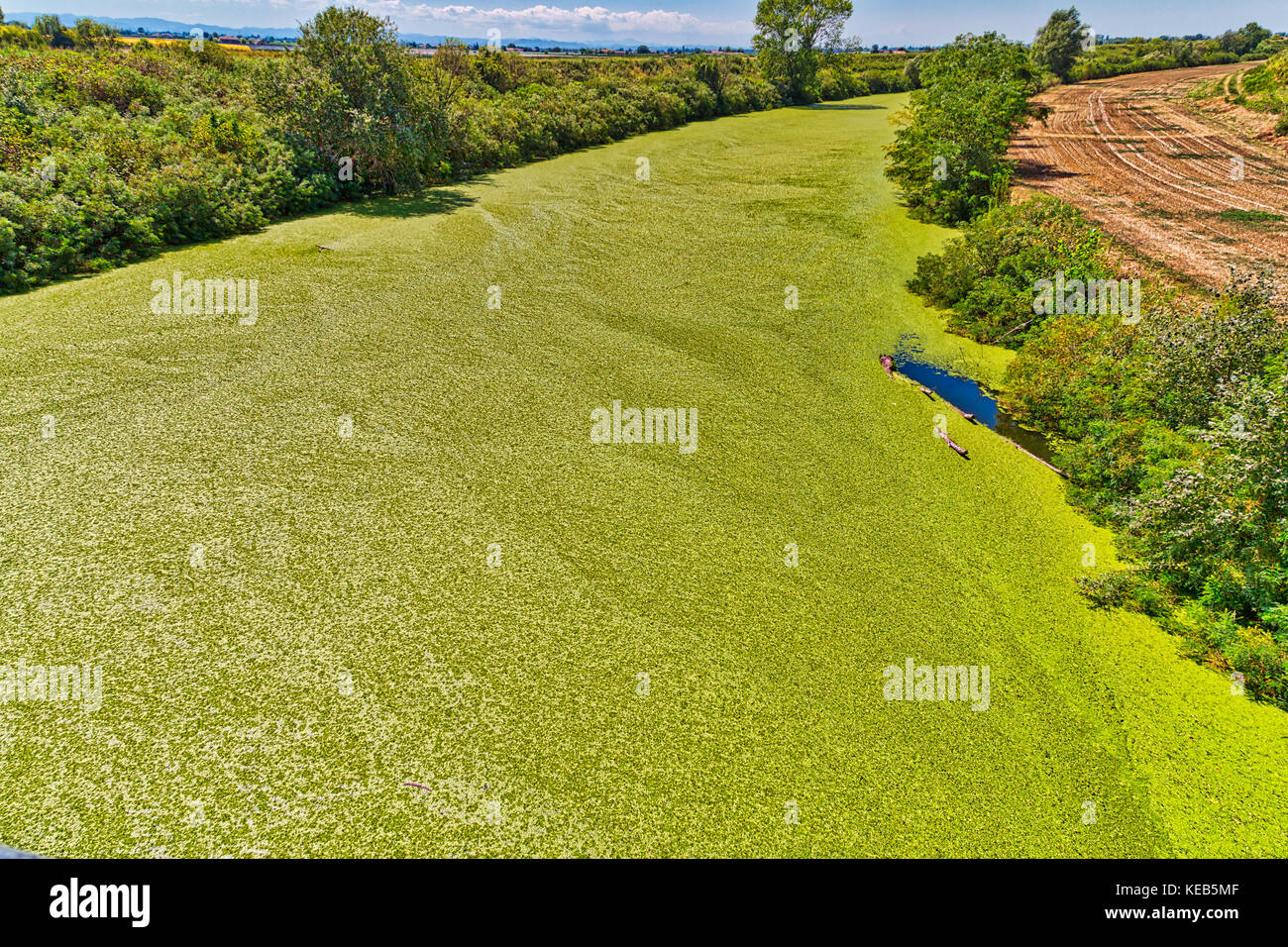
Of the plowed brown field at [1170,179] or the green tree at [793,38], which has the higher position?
the green tree at [793,38]

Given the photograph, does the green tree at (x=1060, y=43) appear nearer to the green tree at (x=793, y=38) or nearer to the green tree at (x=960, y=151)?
the green tree at (x=793, y=38)

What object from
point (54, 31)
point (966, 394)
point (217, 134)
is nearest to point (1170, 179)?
point (966, 394)

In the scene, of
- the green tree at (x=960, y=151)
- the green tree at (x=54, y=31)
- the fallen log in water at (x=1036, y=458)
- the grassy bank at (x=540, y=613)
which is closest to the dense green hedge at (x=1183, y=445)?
the fallen log in water at (x=1036, y=458)

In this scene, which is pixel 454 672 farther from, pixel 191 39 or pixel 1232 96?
pixel 1232 96

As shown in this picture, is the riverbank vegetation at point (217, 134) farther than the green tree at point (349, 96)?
No

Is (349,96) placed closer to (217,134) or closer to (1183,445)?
(217,134)

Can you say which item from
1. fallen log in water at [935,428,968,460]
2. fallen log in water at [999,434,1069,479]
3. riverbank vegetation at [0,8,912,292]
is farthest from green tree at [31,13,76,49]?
fallen log in water at [999,434,1069,479]

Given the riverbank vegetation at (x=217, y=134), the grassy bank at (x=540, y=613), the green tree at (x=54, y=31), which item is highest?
the green tree at (x=54, y=31)
